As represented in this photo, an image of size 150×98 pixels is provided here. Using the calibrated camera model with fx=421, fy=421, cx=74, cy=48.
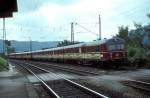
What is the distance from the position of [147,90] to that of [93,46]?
22.1 metres

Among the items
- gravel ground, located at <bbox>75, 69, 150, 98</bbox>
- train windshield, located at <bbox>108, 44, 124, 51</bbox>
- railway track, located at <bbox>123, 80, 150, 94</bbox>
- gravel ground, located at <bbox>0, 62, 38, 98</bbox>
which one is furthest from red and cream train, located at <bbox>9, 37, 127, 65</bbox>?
railway track, located at <bbox>123, 80, 150, 94</bbox>

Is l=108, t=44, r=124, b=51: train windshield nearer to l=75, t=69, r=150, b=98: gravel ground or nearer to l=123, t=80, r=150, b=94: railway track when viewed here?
l=75, t=69, r=150, b=98: gravel ground

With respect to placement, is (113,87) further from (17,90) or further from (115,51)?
(115,51)

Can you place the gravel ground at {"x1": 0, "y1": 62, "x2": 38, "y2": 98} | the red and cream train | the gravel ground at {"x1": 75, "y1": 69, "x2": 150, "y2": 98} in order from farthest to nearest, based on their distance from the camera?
the red and cream train
the gravel ground at {"x1": 0, "y1": 62, "x2": 38, "y2": 98}
the gravel ground at {"x1": 75, "y1": 69, "x2": 150, "y2": 98}

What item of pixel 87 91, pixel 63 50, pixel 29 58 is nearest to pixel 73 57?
pixel 63 50

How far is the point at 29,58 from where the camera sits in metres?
102

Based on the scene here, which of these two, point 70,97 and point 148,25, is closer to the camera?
point 70,97

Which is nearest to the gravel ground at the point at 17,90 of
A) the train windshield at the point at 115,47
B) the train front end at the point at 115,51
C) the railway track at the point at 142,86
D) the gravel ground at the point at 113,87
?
the gravel ground at the point at 113,87

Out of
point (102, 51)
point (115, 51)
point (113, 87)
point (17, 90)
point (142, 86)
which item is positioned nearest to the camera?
point (142, 86)

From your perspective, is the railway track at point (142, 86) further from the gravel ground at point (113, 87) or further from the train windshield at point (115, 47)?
the train windshield at point (115, 47)

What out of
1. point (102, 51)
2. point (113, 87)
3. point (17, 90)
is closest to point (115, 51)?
point (102, 51)

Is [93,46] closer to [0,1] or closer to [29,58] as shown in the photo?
[0,1]

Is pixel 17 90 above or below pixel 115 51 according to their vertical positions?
below

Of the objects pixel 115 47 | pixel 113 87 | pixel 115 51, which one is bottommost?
pixel 113 87
